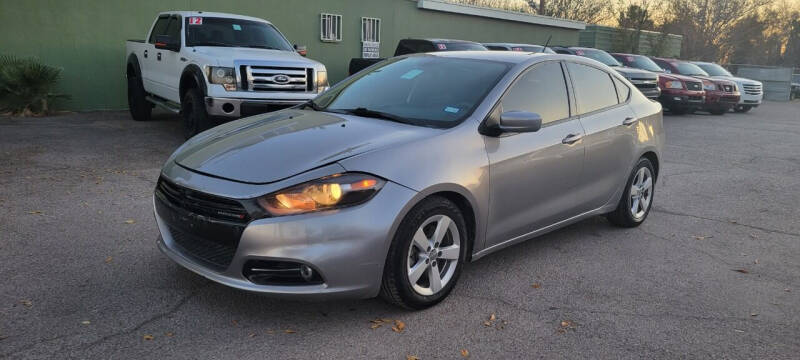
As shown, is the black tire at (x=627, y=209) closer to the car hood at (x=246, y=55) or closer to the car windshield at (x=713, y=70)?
the car hood at (x=246, y=55)

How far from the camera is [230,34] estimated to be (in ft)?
31.9

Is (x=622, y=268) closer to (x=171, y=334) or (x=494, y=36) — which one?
(x=171, y=334)

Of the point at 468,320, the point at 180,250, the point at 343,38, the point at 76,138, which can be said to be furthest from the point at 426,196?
the point at 343,38

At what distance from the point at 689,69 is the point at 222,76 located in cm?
1727

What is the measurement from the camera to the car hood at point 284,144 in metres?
3.45

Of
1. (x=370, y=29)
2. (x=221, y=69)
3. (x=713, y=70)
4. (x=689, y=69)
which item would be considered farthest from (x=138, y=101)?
(x=713, y=70)

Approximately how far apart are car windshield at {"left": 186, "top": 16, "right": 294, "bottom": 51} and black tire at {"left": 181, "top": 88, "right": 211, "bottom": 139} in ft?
3.26

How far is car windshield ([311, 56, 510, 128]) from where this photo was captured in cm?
419

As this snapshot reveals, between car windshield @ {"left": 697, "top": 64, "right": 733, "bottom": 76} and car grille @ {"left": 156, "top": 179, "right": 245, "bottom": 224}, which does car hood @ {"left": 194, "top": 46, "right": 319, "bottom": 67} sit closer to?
car grille @ {"left": 156, "top": 179, "right": 245, "bottom": 224}

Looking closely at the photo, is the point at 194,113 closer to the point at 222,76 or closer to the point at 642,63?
the point at 222,76

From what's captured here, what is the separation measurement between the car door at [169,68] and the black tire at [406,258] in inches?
265

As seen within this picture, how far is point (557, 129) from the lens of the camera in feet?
15.1

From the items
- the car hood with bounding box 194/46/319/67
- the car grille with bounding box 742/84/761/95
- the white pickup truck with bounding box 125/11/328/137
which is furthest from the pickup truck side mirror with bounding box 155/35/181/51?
the car grille with bounding box 742/84/761/95

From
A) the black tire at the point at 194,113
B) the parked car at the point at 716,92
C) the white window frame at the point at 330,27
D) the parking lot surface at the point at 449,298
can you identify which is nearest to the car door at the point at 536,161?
the parking lot surface at the point at 449,298
